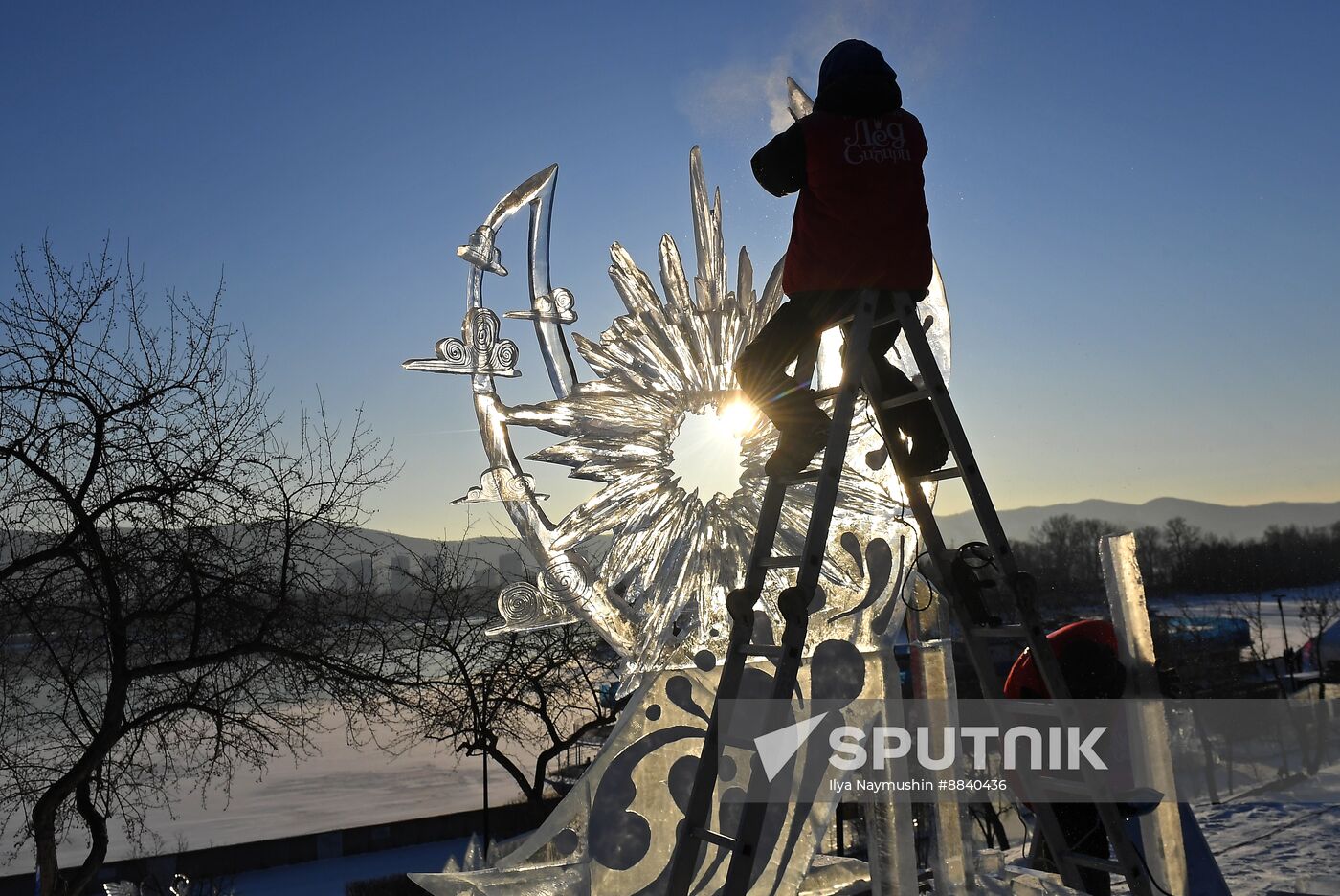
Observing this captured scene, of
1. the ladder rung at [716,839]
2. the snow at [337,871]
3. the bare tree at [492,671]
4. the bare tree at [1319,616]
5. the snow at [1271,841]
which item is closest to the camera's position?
the ladder rung at [716,839]

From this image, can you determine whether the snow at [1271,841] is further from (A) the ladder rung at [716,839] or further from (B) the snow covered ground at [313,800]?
(B) the snow covered ground at [313,800]

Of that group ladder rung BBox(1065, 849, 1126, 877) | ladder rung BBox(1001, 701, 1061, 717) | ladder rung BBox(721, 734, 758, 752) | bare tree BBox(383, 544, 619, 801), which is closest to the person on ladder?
ladder rung BBox(721, 734, 758, 752)

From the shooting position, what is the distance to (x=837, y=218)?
2.45 meters

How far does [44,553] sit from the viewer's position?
5906mm

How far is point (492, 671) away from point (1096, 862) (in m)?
10.6

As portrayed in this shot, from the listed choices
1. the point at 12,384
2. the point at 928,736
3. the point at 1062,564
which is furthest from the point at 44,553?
the point at 1062,564

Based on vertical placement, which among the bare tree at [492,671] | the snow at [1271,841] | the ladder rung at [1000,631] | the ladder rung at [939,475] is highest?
the ladder rung at [939,475]

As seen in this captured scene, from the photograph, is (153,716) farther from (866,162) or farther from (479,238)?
(866,162)

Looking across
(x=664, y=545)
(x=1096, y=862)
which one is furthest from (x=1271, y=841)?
(x=664, y=545)

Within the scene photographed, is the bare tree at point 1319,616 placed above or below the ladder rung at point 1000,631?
below

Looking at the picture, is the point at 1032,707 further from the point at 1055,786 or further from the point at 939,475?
the point at 939,475

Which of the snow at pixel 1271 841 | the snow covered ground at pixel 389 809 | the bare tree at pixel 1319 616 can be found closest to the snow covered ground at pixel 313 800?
the snow covered ground at pixel 389 809

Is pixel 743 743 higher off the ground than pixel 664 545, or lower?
lower

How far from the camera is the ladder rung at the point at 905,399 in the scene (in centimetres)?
246
